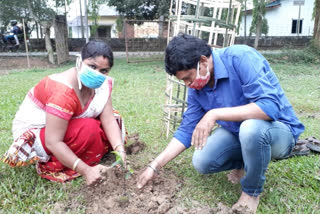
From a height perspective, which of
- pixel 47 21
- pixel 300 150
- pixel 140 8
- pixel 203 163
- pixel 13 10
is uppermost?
pixel 140 8

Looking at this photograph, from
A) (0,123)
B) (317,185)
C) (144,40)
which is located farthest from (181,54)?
(144,40)

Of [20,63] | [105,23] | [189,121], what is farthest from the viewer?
[105,23]

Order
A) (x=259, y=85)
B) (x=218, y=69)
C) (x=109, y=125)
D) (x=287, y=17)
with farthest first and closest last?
(x=287, y=17) → (x=109, y=125) → (x=218, y=69) → (x=259, y=85)

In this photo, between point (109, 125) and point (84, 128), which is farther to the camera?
point (109, 125)

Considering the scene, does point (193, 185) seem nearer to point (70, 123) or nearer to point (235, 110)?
point (235, 110)

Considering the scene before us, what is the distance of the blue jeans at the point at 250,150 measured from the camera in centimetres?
188

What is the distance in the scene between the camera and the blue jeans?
1.88 m

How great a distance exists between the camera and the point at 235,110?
1.91 m

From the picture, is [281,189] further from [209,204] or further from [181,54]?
[181,54]

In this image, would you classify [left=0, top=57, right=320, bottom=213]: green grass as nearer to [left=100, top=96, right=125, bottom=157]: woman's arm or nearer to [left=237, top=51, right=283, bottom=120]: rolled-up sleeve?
[left=100, top=96, right=125, bottom=157]: woman's arm

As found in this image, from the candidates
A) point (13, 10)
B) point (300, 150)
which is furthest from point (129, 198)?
point (13, 10)

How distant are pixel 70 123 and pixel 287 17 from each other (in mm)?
25892

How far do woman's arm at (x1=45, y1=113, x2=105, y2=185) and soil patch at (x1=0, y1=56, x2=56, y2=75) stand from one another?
34.8 feet

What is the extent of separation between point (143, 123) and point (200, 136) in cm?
228
